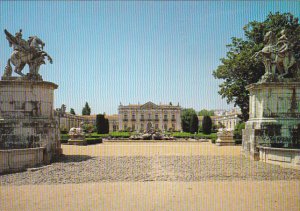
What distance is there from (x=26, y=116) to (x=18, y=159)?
269 centimetres

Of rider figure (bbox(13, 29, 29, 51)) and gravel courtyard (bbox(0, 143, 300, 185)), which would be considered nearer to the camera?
gravel courtyard (bbox(0, 143, 300, 185))

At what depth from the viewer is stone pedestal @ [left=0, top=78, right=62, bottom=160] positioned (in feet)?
34.4

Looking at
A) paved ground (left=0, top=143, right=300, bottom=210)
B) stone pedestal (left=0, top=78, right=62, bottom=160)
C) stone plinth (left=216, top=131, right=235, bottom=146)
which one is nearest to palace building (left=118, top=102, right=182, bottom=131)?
stone plinth (left=216, top=131, right=235, bottom=146)

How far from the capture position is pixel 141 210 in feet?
16.1

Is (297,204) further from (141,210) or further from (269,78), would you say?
(269,78)

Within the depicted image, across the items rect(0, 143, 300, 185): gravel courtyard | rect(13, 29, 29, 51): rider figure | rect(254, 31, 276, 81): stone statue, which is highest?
rect(13, 29, 29, 51): rider figure

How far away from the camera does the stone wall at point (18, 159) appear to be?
842cm

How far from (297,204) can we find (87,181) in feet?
16.6

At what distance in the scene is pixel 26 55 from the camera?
11.2m

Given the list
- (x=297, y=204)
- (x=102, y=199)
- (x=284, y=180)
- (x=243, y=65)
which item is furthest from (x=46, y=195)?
(x=243, y=65)

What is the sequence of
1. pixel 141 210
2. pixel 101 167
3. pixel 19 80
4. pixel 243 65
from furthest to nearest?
pixel 243 65 → pixel 19 80 → pixel 101 167 → pixel 141 210

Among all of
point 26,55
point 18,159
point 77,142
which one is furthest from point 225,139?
point 18,159

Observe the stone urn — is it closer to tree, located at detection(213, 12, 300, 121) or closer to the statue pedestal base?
the statue pedestal base

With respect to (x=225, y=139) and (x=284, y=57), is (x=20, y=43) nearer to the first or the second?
(x=284, y=57)
